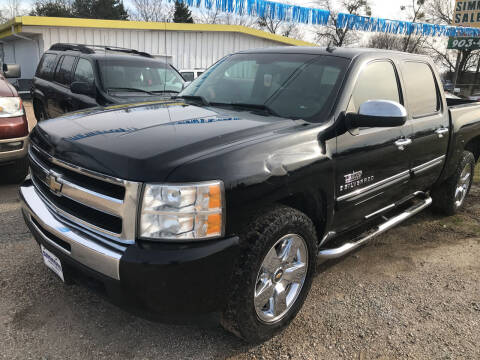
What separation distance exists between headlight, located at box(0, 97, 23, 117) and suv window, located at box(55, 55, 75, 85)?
2223 mm

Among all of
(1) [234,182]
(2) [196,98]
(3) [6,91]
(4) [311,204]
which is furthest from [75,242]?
(3) [6,91]

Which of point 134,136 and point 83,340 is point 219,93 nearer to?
point 134,136

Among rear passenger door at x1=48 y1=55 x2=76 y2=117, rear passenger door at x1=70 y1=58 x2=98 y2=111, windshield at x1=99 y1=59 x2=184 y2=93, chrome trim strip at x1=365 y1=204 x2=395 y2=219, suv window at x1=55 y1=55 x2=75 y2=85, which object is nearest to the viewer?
chrome trim strip at x1=365 y1=204 x2=395 y2=219

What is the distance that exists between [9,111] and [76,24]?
47.0ft

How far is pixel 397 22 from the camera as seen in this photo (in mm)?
13000

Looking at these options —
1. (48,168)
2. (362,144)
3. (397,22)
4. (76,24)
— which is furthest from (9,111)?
(76,24)

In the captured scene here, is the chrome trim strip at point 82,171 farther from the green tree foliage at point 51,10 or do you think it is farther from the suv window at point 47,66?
the green tree foliage at point 51,10

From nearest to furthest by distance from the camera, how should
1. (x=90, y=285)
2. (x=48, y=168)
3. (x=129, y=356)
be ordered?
(x=90, y=285) → (x=129, y=356) → (x=48, y=168)

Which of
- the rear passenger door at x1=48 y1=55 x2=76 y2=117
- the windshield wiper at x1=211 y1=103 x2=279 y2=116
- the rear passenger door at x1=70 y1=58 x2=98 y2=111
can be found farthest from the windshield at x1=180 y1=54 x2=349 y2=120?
the rear passenger door at x1=48 y1=55 x2=76 y2=117

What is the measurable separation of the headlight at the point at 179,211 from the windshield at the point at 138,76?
4.87 metres

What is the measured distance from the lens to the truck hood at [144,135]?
2.02 m

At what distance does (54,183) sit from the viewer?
7.84ft

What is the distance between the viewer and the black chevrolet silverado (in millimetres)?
1978

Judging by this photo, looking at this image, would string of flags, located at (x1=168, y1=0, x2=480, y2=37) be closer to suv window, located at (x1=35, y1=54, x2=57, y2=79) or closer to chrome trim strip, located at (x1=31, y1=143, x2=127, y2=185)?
suv window, located at (x1=35, y1=54, x2=57, y2=79)
